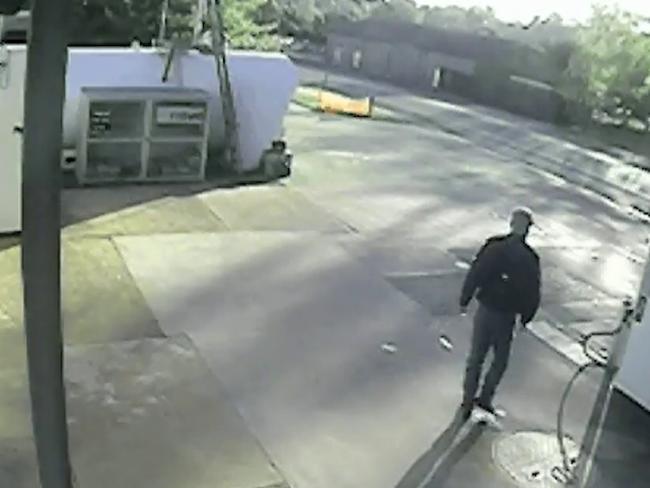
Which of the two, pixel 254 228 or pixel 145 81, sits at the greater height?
pixel 145 81

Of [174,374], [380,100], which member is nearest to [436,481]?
[174,374]

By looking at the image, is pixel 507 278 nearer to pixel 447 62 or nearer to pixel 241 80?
pixel 241 80

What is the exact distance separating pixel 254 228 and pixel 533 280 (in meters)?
5.98

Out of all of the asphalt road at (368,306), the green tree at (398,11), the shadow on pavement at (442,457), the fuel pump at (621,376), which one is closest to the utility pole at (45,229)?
the asphalt road at (368,306)

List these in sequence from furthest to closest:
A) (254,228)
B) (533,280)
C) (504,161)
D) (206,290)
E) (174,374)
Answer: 1. (504,161)
2. (254,228)
3. (206,290)
4. (174,374)
5. (533,280)

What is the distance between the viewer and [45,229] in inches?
70.8

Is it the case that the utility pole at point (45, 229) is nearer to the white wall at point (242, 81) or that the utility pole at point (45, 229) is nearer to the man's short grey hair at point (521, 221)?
the man's short grey hair at point (521, 221)

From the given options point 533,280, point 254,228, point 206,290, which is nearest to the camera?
point 533,280

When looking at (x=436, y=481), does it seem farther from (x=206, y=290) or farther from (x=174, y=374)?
(x=206, y=290)

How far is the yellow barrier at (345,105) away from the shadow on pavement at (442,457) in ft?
62.0

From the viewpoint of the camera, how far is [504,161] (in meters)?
20.2

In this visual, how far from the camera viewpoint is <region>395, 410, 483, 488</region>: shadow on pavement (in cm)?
631

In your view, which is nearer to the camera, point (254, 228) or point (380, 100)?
point (254, 228)

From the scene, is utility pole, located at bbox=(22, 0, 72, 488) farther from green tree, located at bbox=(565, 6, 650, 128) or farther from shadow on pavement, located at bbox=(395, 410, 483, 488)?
green tree, located at bbox=(565, 6, 650, 128)
